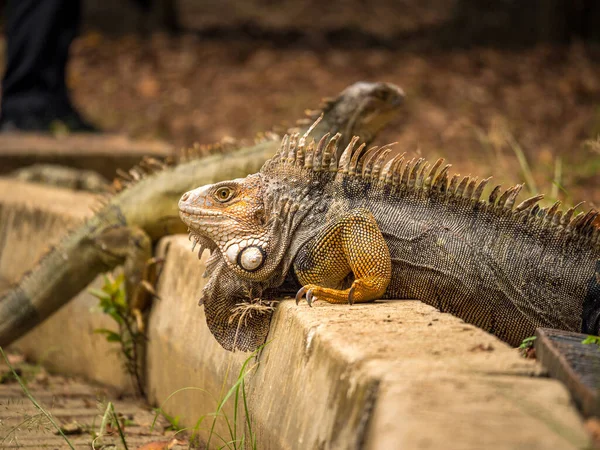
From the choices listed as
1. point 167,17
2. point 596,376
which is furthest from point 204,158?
point 167,17

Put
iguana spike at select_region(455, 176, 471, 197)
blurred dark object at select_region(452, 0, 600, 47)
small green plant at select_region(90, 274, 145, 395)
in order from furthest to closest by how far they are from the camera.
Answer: blurred dark object at select_region(452, 0, 600, 47)
small green plant at select_region(90, 274, 145, 395)
iguana spike at select_region(455, 176, 471, 197)

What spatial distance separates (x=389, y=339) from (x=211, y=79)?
13.2 meters

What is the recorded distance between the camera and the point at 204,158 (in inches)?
241

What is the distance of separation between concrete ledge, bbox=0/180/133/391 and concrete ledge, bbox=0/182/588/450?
3.71ft

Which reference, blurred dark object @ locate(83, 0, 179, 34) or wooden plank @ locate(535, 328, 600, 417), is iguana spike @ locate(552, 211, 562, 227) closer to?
wooden plank @ locate(535, 328, 600, 417)

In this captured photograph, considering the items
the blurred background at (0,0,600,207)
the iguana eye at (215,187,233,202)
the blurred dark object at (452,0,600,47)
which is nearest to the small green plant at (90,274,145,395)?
the iguana eye at (215,187,233,202)

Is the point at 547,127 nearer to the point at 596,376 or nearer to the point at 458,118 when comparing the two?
the point at 458,118

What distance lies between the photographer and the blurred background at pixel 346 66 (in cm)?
1341

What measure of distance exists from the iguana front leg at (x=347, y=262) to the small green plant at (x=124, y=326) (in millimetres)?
2294

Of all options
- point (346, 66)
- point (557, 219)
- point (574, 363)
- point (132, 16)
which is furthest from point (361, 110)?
point (132, 16)

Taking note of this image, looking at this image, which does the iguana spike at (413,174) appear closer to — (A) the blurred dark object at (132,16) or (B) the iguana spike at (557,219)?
(B) the iguana spike at (557,219)

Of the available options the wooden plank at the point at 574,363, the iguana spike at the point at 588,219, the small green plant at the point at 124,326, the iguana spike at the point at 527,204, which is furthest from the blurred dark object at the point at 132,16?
the wooden plank at the point at 574,363

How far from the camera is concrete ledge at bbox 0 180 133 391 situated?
6.44m

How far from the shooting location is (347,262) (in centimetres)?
379
